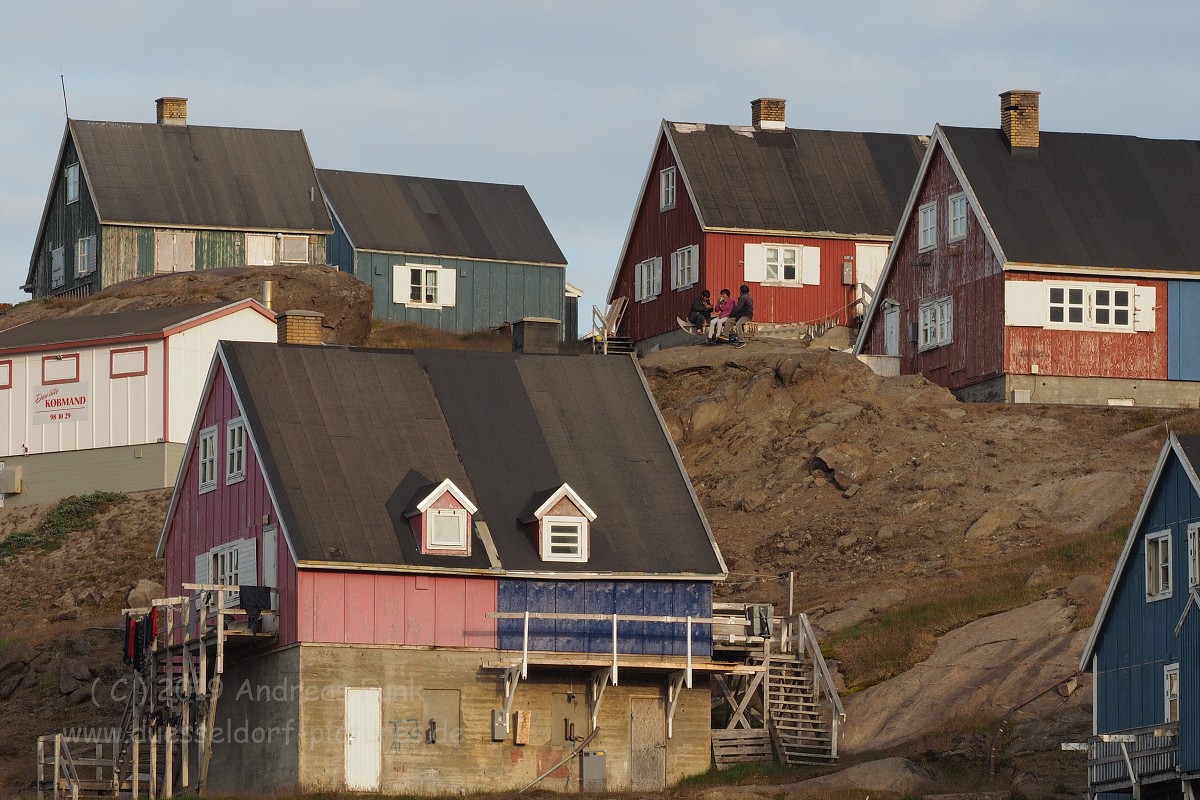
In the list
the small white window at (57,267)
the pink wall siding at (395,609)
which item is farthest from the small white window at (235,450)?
the small white window at (57,267)

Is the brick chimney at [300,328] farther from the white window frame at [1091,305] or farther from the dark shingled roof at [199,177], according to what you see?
the dark shingled roof at [199,177]

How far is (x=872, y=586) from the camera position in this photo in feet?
186

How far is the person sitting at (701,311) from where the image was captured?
76375 mm

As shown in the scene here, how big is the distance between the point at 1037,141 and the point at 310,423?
31.7 metres

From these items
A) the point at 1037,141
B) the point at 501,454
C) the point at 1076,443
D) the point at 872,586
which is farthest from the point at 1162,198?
the point at 501,454

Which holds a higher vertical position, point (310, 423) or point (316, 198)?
point (316, 198)

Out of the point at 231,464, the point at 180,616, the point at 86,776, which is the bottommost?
the point at 86,776

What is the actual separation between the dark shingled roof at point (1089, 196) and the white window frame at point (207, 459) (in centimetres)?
2686

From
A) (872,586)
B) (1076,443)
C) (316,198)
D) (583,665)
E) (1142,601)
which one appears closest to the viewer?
(1142,601)

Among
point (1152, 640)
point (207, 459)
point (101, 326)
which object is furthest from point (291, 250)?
point (1152, 640)

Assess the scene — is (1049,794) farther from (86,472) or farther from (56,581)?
(86,472)

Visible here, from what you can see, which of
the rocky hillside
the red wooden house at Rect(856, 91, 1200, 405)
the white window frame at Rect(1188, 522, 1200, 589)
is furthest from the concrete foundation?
the white window frame at Rect(1188, 522, 1200, 589)

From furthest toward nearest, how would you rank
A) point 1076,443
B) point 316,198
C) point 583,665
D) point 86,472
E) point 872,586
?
1. point 316,198
2. point 86,472
3. point 1076,443
4. point 872,586
5. point 583,665

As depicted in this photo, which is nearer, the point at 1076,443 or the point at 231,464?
the point at 231,464
